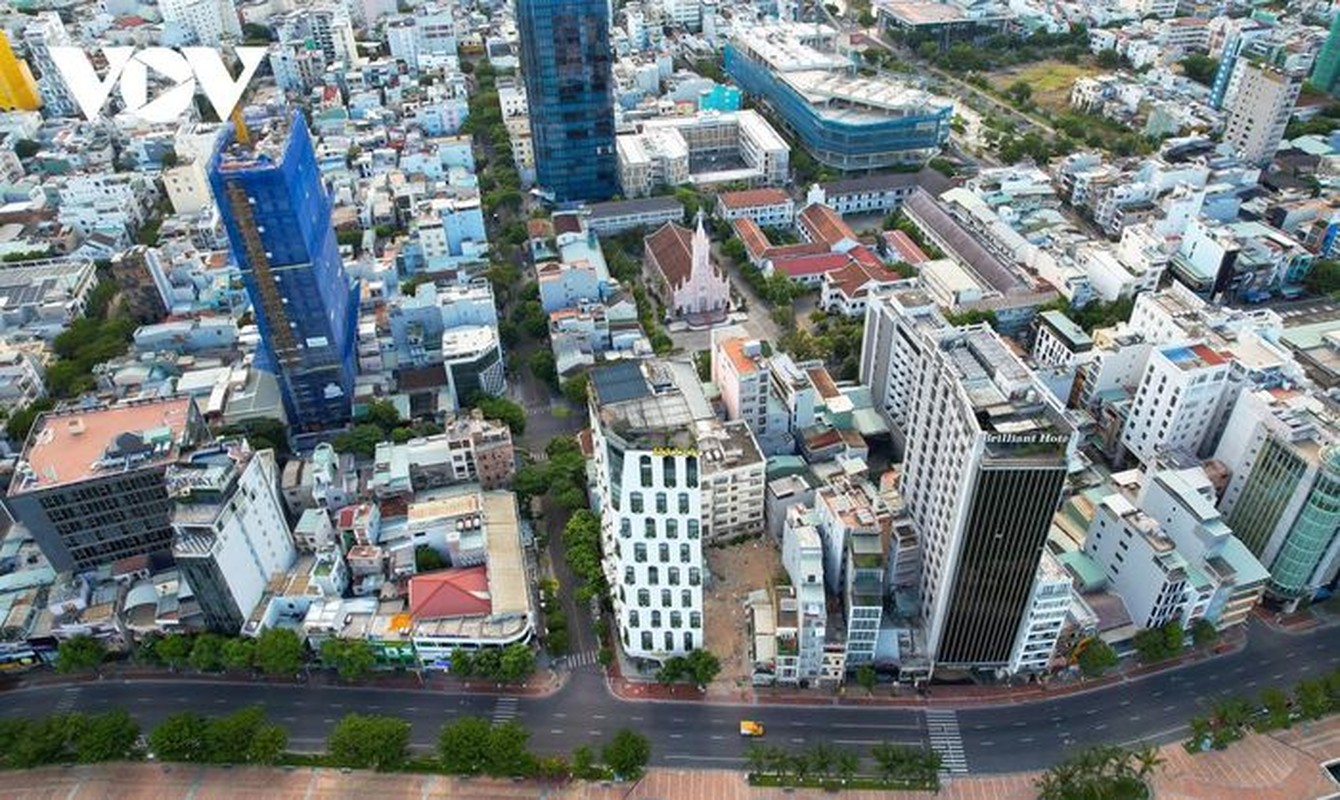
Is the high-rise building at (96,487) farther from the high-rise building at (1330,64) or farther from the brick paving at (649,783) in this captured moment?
the high-rise building at (1330,64)

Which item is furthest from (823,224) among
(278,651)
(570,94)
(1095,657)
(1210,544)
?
(278,651)

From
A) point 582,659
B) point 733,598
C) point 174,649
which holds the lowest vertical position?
point 582,659

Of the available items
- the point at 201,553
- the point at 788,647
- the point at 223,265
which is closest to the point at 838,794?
the point at 788,647

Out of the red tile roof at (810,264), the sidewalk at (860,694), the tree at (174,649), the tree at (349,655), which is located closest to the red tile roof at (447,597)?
the tree at (349,655)

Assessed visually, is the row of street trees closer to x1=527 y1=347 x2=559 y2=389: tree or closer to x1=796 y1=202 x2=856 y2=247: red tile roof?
x1=527 y1=347 x2=559 y2=389: tree

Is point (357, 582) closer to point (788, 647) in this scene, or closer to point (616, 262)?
point (788, 647)

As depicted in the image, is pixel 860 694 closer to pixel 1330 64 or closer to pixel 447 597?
pixel 447 597

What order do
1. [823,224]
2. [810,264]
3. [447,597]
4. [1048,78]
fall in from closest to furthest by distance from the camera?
[447,597] < [810,264] < [823,224] < [1048,78]

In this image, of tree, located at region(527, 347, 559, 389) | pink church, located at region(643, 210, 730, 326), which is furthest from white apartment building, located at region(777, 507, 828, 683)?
pink church, located at region(643, 210, 730, 326)
